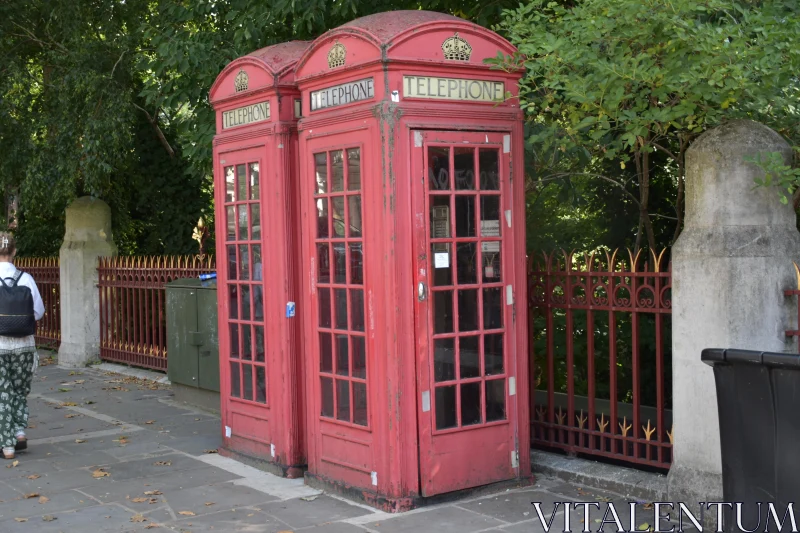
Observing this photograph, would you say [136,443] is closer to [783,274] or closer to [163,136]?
[783,274]

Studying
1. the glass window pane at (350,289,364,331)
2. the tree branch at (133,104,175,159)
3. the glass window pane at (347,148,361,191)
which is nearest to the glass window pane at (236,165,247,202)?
the glass window pane at (347,148,361,191)

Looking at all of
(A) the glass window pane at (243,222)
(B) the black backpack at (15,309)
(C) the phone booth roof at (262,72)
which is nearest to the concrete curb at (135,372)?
(B) the black backpack at (15,309)

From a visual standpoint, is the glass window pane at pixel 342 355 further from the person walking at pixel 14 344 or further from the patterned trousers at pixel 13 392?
the patterned trousers at pixel 13 392

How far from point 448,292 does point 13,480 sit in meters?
3.71

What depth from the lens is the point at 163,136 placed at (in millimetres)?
15953

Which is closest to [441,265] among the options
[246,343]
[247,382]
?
[246,343]

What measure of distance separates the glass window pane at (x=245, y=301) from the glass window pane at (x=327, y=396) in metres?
1.26

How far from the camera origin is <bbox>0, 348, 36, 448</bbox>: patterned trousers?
8156 mm

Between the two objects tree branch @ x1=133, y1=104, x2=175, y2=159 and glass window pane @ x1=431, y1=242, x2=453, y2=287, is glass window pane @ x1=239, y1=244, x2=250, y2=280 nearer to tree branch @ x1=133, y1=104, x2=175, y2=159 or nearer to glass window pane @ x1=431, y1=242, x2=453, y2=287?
glass window pane @ x1=431, y1=242, x2=453, y2=287

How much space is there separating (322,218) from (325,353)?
944 mm

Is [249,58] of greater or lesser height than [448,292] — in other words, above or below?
above

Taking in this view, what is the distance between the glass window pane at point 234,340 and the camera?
8016mm

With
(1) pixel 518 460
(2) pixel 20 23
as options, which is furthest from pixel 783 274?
(2) pixel 20 23

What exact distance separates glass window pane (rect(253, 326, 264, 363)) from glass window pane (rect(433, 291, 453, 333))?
6.13 ft
